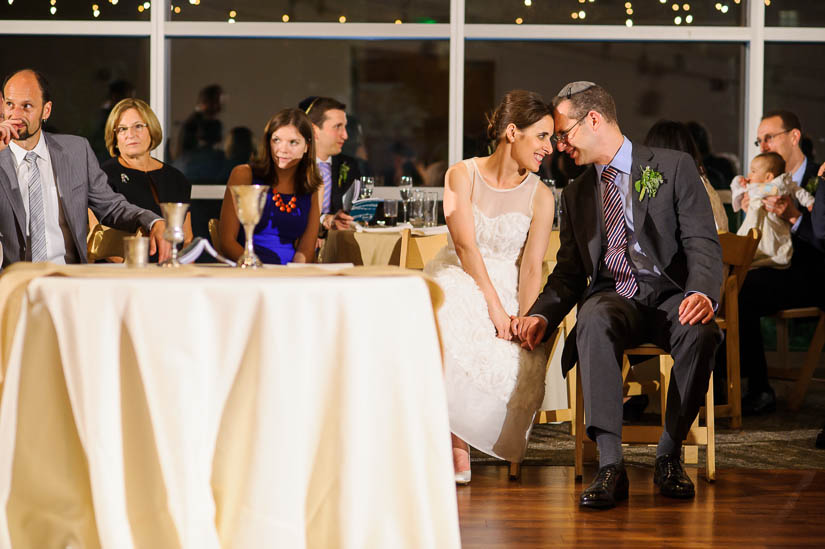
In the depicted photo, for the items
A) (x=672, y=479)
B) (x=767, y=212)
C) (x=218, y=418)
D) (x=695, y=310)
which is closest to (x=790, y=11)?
(x=767, y=212)

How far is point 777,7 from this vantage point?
661 centimetres

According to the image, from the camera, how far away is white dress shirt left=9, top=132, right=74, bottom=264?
3.65 metres

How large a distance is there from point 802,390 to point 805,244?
76cm

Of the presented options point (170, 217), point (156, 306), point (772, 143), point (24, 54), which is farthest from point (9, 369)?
point (24, 54)

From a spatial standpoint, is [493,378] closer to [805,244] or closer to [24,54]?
[805,244]

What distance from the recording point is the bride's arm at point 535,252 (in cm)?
375

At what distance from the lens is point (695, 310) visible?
3291mm

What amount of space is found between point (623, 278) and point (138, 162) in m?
2.52

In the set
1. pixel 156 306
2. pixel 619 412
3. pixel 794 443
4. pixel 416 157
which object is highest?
pixel 416 157

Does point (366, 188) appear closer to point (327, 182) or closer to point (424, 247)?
point (327, 182)

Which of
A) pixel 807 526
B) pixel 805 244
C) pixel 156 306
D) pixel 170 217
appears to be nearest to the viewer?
pixel 156 306

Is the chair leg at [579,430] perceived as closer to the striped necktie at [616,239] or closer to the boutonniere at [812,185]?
the striped necktie at [616,239]

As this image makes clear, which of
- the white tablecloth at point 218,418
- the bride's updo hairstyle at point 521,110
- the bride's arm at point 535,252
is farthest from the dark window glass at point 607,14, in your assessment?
the white tablecloth at point 218,418

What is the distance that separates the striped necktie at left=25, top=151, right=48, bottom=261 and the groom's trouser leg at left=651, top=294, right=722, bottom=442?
7.71ft
